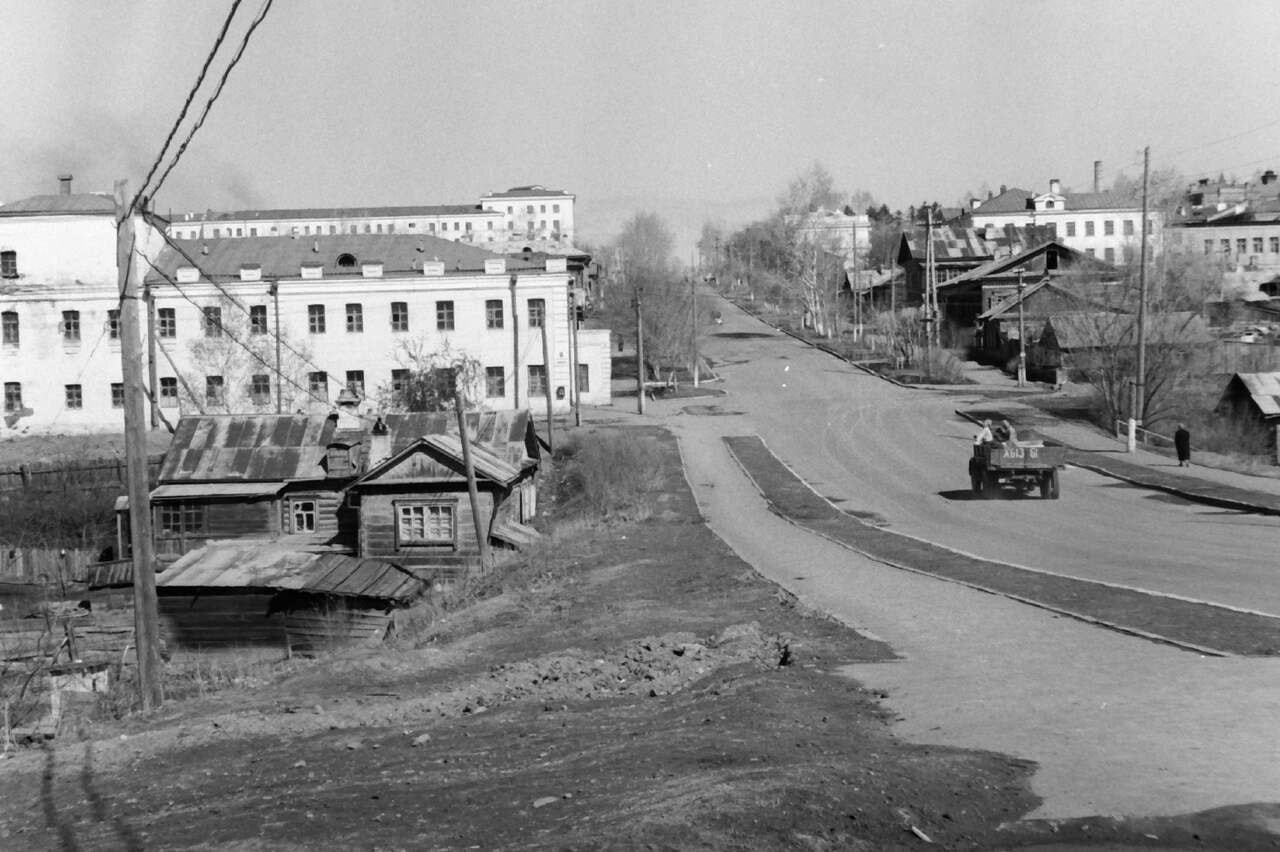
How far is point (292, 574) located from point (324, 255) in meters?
33.0

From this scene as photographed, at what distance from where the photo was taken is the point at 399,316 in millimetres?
57125

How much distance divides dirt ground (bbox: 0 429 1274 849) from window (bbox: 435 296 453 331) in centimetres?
3906

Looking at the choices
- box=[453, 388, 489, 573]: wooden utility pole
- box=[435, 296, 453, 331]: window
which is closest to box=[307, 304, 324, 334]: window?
box=[435, 296, 453, 331]: window

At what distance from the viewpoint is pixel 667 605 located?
21.1 m

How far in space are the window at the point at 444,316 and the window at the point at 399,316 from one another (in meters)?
1.39

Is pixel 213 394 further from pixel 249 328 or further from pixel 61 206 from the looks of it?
pixel 61 206

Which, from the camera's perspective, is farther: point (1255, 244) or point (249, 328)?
point (1255, 244)

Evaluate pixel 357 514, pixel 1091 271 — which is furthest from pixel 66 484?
pixel 1091 271

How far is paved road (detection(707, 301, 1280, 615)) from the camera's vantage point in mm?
22406

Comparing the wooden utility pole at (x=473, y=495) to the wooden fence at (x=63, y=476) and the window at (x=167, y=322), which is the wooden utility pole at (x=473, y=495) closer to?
the wooden fence at (x=63, y=476)

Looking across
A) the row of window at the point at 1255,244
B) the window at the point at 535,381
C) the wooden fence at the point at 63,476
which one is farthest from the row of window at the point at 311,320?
the row of window at the point at 1255,244

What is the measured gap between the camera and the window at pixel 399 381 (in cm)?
5497

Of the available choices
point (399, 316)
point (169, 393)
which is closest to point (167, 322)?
point (169, 393)

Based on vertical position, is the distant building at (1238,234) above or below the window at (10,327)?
above
